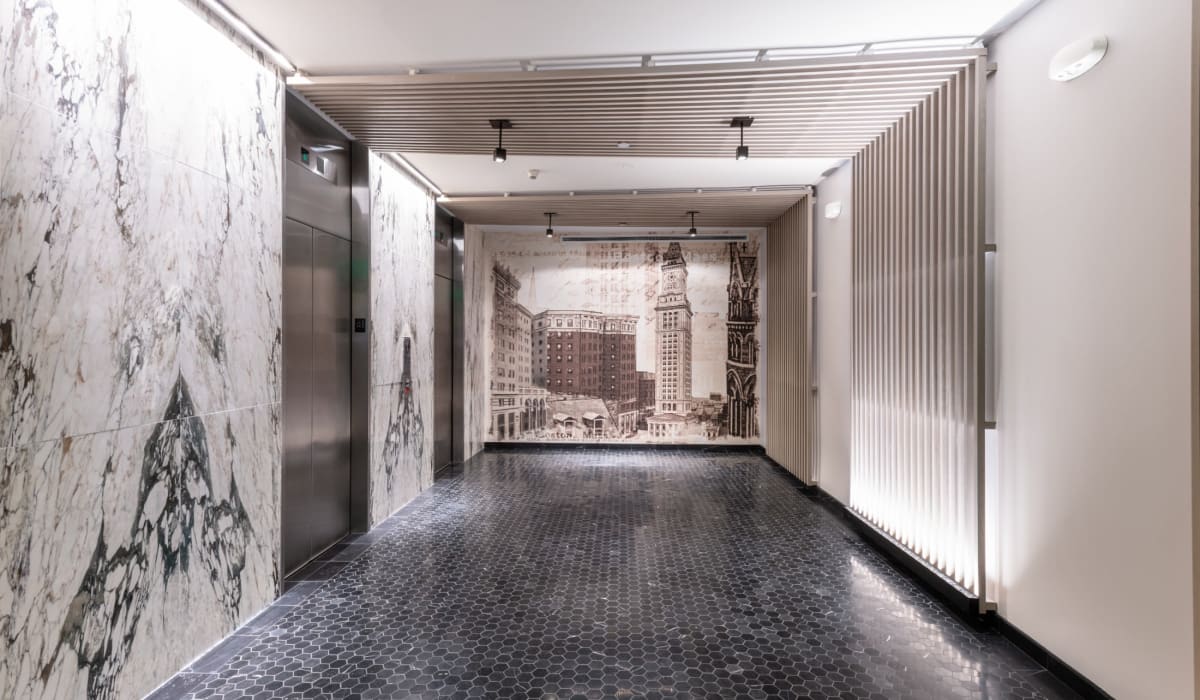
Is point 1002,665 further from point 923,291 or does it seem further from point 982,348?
point 923,291

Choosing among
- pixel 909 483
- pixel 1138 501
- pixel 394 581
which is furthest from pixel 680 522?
pixel 1138 501

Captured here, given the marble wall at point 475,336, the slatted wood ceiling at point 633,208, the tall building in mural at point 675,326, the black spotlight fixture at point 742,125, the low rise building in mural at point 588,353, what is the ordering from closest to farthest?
the black spotlight fixture at point 742,125
the slatted wood ceiling at point 633,208
the marble wall at point 475,336
the tall building in mural at point 675,326
the low rise building in mural at point 588,353

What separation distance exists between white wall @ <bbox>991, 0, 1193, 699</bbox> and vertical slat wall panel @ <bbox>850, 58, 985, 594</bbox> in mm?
159

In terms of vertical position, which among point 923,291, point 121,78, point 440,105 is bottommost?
point 923,291

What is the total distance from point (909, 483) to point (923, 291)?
4.45 feet

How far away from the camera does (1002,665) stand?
272 centimetres

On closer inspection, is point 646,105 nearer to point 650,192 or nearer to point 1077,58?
point 1077,58

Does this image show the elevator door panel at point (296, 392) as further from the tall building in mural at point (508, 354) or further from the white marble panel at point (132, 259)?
the tall building in mural at point (508, 354)

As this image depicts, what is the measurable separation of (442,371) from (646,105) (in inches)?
177

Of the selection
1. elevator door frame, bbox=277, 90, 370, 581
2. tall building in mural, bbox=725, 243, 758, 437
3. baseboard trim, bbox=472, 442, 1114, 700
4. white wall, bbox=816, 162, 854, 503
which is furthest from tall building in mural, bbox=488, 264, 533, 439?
white wall, bbox=816, 162, 854, 503

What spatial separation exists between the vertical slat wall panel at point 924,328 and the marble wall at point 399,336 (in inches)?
166

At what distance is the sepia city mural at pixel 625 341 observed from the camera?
8297mm

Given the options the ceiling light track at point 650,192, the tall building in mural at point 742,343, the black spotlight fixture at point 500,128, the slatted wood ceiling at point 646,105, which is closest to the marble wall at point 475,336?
the ceiling light track at point 650,192

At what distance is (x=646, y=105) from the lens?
12.4 ft
